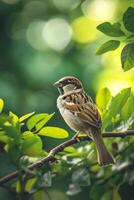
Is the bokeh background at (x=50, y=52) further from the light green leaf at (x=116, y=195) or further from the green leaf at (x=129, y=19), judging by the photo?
the green leaf at (x=129, y=19)

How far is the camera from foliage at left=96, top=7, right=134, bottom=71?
156 cm

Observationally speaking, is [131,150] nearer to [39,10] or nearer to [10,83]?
[10,83]

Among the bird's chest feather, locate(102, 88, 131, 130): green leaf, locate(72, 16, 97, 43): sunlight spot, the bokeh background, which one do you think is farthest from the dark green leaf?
locate(72, 16, 97, 43): sunlight spot

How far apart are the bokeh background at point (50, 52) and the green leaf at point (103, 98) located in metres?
2.01

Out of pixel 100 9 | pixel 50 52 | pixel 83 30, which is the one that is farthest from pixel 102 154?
pixel 100 9

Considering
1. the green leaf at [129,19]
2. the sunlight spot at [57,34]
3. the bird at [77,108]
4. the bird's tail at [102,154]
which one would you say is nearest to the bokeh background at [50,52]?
the sunlight spot at [57,34]

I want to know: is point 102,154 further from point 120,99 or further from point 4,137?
point 4,137

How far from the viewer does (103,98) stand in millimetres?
1981

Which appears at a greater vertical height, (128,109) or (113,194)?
(128,109)

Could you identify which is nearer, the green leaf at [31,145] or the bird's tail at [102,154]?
the green leaf at [31,145]

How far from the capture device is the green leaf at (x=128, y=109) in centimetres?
188

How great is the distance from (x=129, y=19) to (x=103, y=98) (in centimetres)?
47

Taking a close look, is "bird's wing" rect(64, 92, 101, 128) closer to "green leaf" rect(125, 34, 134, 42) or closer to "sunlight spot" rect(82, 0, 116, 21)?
"green leaf" rect(125, 34, 134, 42)

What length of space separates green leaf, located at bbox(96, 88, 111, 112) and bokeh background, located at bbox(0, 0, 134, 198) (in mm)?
2013
